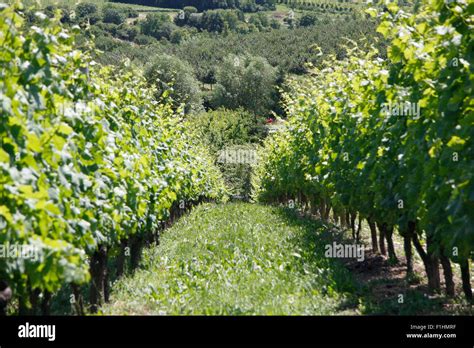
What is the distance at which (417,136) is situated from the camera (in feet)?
27.9

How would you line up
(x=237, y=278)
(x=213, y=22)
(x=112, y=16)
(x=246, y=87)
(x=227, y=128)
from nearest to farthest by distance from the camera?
(x=237, y=278) → (x=227, y=128) → (x=246, y=87) → (x=112, y=16) → (x=213, y=22)

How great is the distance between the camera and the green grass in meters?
9.09

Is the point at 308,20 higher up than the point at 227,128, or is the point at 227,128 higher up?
the point at 308,20

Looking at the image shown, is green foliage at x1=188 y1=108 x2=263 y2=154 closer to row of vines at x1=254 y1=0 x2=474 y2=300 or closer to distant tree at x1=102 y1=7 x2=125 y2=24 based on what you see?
row of vines at x1=254 y1=0 x2=474 y2=300

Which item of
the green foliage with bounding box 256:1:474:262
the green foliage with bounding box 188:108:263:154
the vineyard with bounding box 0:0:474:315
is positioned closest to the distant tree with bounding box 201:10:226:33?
the green foliage with bounding box 188:108:263:154

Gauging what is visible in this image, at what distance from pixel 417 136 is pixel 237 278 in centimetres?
415

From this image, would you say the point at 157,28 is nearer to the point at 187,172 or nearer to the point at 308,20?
the point at 308,20

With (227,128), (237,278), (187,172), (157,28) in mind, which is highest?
(157,28)

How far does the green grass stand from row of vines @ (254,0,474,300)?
149cm

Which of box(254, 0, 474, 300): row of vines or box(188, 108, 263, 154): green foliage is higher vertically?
box(254, 0, 474, 300): row of vines

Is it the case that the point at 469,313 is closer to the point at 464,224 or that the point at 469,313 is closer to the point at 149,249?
the point at 464,224

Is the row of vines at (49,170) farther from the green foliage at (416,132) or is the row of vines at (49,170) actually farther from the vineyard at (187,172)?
the green foliage at (416,132)

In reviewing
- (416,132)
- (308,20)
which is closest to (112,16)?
(308,20)

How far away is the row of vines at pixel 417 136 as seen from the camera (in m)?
6.77
